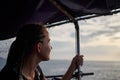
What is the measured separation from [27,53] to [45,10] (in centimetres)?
168

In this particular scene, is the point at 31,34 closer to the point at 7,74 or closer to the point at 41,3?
the point at 7,74

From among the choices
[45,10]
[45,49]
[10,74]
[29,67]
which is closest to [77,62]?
[45,49]

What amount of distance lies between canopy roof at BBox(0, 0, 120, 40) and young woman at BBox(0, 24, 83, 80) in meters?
1.08

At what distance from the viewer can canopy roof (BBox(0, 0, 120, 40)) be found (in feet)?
12.6

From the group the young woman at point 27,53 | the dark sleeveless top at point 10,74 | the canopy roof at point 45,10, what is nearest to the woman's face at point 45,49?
the young woman at point 27,53

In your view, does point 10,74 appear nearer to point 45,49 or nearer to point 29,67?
point 29,67

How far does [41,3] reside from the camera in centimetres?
394

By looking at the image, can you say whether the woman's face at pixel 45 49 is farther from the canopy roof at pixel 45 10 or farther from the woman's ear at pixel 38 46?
the canopy roof at pixel 45 10

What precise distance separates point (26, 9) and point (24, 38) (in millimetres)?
1300

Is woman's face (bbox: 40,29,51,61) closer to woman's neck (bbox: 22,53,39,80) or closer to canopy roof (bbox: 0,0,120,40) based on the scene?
woman's neck (bbox: 22,53,39,80)

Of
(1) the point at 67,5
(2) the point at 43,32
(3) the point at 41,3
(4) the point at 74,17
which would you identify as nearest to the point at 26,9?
(3) the point at 41,3

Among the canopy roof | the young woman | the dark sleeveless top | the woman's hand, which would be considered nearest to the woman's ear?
the young woman

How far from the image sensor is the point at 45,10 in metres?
4.29

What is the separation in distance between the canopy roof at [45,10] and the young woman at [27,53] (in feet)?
3.54
